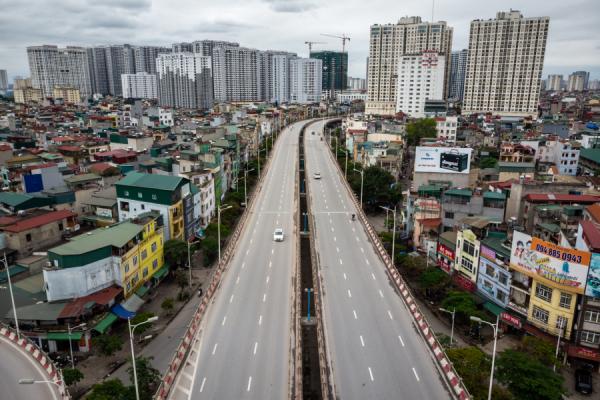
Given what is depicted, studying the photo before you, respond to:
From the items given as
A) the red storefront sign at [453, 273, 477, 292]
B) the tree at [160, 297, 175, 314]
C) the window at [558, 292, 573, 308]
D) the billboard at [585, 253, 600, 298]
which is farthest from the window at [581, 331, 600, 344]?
the tree at [160, 297, 175, 314]

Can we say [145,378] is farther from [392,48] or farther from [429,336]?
[392,48]

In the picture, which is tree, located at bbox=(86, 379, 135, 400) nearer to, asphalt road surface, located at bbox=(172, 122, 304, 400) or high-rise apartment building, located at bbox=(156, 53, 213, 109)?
asphalt road surface, located at bbox=(172, 122, 304, 400)

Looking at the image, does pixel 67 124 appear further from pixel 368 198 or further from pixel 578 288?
pixel 578 288

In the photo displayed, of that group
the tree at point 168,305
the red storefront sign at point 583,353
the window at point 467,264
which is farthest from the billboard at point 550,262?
the tree at point 168,305

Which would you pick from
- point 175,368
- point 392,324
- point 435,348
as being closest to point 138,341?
point 175,368

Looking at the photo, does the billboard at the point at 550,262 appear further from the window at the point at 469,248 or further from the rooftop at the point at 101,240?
the rooftop at the point at 101,240

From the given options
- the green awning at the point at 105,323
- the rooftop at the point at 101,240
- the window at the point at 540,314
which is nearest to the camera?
the green awning at the point at 105,323
